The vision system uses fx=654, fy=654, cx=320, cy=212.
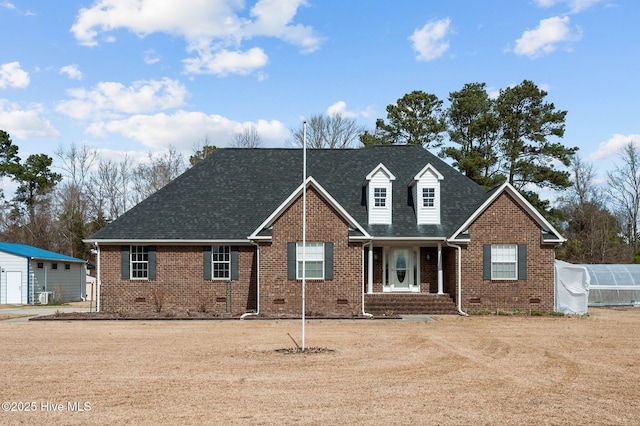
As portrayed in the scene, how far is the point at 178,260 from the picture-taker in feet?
88.1

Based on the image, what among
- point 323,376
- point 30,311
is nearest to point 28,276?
point 30,311

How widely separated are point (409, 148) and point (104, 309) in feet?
53.3

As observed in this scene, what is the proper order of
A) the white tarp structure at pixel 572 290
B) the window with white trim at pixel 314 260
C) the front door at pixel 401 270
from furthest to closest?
the front door at pixel 401 270 < the white tarp structure at pixel 572 290 < the window with white trim at pixel 314 260

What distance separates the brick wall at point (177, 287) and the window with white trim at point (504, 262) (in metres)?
9.72

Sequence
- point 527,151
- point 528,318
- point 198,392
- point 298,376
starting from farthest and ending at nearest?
1. point 527,151
2. point 528,318
3. point 298,376
4. point 198,392

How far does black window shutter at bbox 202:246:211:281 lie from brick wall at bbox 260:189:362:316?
2.82 m

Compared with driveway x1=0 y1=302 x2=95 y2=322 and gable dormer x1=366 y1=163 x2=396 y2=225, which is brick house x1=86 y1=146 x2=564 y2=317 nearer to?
gable dormer x1=366 y1=163 x2=396 y2=225

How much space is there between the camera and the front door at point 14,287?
3741 centimetres

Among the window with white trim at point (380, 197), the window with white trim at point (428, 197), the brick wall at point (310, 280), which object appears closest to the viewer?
the brick wall at point (310, 280)

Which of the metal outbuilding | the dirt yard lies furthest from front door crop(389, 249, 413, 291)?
the metal outbuilding

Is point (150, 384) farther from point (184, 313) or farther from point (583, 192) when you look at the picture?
point (583, 192)

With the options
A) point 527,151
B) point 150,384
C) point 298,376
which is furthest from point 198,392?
point 527,151

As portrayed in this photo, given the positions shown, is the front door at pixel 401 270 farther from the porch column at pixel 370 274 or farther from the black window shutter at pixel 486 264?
the black window shutter at pixel 486 264

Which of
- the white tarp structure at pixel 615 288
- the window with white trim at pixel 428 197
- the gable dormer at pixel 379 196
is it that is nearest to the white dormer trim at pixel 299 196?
the gable dormer at pixel 379 196
